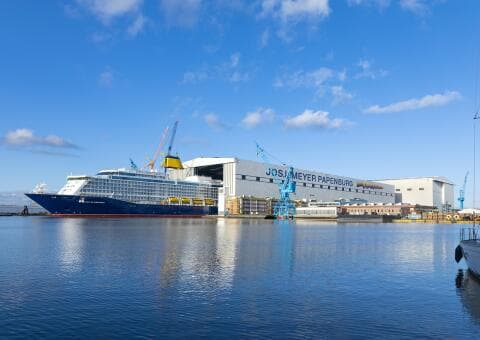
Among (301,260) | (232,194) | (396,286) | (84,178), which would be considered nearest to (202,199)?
(232,194)

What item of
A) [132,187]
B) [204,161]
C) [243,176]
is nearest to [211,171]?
[204,161]

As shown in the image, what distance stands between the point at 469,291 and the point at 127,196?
400 feet

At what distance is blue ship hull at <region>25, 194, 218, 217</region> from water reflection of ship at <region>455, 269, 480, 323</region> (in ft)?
366

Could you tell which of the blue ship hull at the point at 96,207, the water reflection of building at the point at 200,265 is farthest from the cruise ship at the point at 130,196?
the water reflection of building at the point at 200,265

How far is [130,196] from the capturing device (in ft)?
450

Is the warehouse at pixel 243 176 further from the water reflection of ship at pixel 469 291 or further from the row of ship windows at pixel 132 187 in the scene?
the water reflection of ship at pixel 469 291

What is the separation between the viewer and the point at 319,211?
559 ft

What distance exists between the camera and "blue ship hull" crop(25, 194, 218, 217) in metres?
122

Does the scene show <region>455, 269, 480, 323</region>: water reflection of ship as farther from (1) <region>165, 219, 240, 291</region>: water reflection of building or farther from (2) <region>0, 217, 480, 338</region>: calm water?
(1) <region>165, 219, 240, 291</region>: water reflection of building

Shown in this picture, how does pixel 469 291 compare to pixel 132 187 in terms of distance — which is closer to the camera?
pixel 469 291

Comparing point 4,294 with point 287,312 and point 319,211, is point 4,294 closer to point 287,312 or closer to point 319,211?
point 287,312

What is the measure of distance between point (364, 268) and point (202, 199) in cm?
13089

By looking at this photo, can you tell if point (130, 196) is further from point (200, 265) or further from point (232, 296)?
point (232, 296)

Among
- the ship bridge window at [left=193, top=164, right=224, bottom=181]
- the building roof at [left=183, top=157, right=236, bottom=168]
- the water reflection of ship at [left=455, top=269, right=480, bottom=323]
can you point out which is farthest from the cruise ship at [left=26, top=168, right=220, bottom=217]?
the water reflection of ship at [left=455, top=269, right=480, bottom=323]
